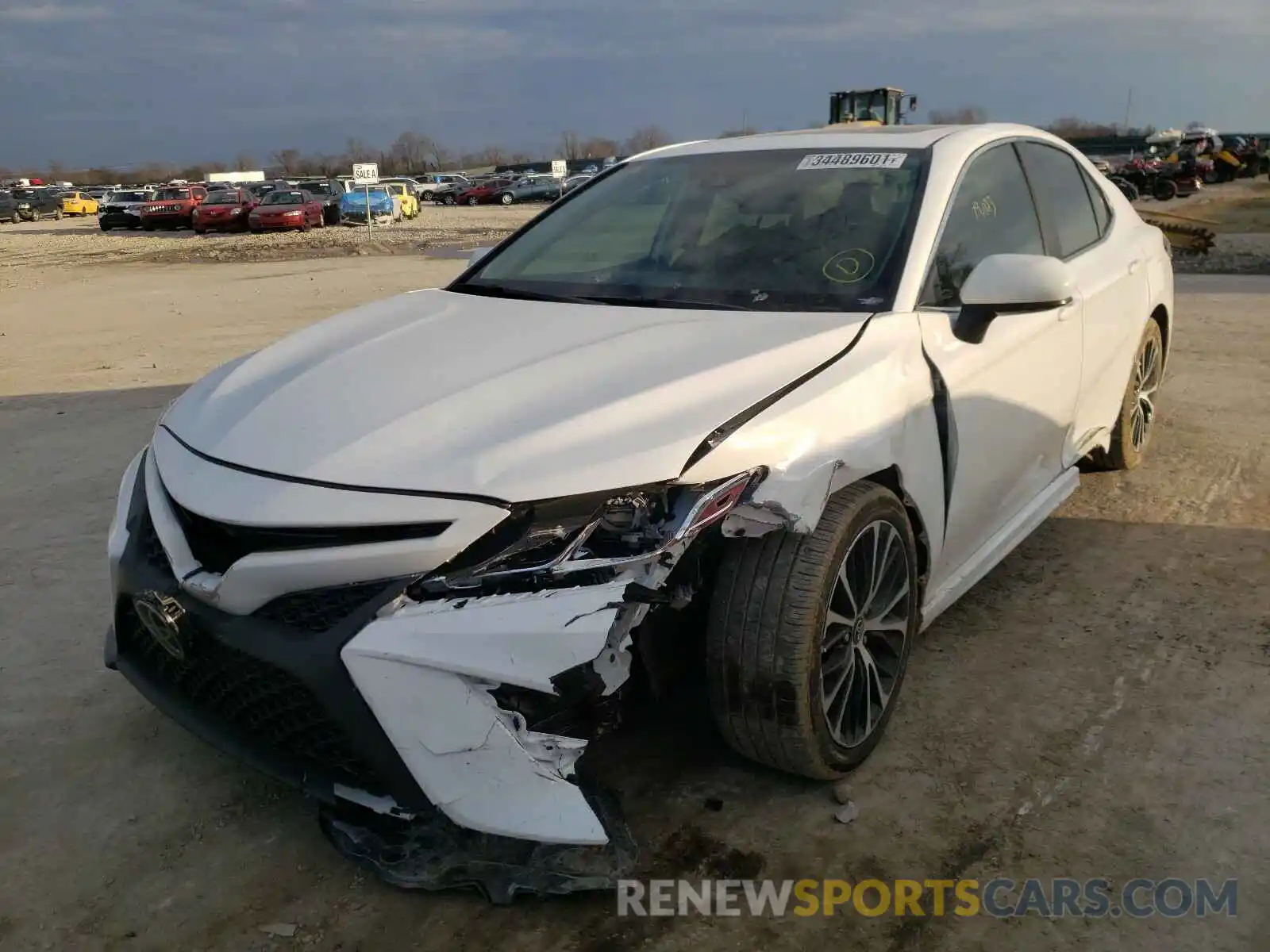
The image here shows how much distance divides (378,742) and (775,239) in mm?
1881

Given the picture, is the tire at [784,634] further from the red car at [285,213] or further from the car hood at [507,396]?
the red car at [285,213]

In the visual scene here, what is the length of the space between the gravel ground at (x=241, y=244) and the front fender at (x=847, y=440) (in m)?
18.2

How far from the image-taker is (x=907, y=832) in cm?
239

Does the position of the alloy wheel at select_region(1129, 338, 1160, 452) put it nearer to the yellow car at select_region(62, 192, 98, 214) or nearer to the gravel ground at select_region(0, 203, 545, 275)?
the gravel ground at select_region(0, 203, 545, 275)

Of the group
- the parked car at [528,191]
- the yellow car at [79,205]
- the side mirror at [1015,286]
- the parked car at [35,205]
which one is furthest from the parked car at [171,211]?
the side mirror at [1015,286]

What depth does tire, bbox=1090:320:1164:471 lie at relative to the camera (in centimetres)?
448

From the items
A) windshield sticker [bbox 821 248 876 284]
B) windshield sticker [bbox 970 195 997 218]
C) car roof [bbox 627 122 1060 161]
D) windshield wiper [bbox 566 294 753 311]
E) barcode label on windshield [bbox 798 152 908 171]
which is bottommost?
windshield wiper [bbox 566 294 753 311]

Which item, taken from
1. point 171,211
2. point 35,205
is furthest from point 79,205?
point 171,211

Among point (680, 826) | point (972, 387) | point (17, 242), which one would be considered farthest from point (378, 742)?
point (17, 242)

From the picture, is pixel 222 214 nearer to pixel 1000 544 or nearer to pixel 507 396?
pixel 1000 544

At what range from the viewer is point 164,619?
2.18 meters

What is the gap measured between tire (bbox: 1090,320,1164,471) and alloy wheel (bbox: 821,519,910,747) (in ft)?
7.55

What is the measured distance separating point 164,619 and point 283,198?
2844 cm

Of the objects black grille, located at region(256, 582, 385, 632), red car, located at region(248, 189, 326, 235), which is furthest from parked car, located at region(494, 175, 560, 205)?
black grille, located at region(256, 582, 385, 632)
